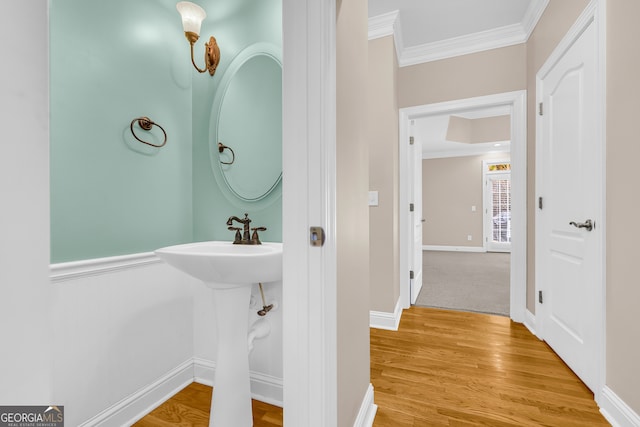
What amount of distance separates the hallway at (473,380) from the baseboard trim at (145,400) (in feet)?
3.50

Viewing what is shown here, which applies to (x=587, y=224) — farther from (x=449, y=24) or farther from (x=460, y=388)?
(x=449, y=24)

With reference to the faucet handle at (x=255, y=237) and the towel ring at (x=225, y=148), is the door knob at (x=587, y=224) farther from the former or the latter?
the towel ring at (x=225, y=148)

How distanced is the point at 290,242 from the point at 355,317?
1.77ft

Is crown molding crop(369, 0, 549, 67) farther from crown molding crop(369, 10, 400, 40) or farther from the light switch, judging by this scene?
the light switch

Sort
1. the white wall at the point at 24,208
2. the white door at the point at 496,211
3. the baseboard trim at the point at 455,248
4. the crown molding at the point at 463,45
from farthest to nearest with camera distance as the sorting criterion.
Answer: the baseboard trim at the point at 455,248 → the white door at the point at 496,211 → the crown molding at the point at 463,45 → the white wall at the point at 24,208

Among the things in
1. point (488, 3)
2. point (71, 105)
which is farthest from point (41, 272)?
point (488, 3)

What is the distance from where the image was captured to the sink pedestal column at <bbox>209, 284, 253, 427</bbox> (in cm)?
124

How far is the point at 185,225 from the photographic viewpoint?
5.50 feet

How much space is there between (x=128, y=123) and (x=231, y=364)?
3.99ft

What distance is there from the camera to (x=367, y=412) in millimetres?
1336

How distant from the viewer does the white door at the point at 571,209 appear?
5.16ft

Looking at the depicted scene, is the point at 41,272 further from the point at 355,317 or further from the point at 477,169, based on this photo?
the point at 477,169

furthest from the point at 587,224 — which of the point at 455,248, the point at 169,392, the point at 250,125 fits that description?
the point at 455,248

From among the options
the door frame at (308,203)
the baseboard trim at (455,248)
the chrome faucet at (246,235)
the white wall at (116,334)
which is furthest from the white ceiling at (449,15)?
the baseboard trim at (455,248)
